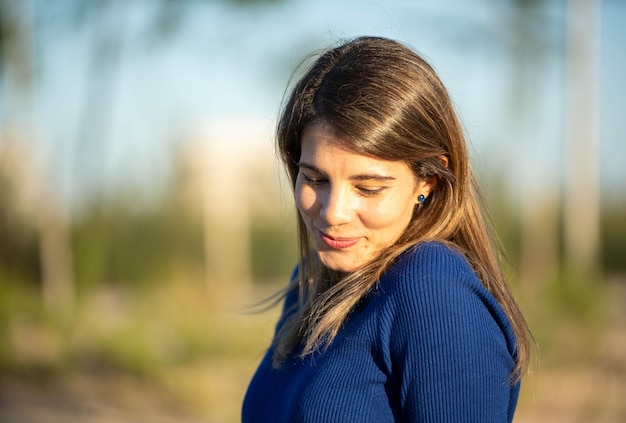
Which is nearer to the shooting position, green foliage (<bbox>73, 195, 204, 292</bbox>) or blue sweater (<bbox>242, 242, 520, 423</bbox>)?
blue sweater (<bbox>242, 242, 520, 423</bbox>)

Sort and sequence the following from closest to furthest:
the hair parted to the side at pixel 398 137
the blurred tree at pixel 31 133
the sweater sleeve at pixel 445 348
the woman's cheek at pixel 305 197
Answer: the sweater sleeve at pixel 445 348 < the hair parted to the side at pixel 398 137 < the woman's cheek at pixel 305 197 < the blurred tree at pixel 31 133

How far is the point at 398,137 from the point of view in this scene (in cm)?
150

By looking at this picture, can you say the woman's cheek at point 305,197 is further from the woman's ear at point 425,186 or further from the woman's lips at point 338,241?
the woman's ear at point 425,186

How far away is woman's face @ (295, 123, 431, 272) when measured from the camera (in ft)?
5.01

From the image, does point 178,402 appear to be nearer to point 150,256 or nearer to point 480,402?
point 150,256

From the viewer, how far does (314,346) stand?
5.17 ft

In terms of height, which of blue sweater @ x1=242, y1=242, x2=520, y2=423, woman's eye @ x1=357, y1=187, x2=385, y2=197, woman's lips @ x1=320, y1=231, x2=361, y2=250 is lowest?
blue sweater @ x1=242, y1=242, x2=520, y2=423

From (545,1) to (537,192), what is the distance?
1843 mm

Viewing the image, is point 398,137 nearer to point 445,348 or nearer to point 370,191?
point 370,191

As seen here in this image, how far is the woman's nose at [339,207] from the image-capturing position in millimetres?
1542

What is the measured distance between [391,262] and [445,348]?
0.25 meters

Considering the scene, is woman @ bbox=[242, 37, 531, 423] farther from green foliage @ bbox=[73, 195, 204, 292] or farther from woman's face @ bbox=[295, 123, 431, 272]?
green foliage @ bbox=[73, 195, 204, 292]

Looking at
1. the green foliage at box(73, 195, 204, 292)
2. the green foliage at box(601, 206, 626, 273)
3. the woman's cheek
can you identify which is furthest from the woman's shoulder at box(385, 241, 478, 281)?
the green foliage at box(601, 206, 626, 273)

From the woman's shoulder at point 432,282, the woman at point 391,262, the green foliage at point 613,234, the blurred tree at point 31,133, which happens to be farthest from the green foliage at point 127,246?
the woman's shoulder at point 432,282
